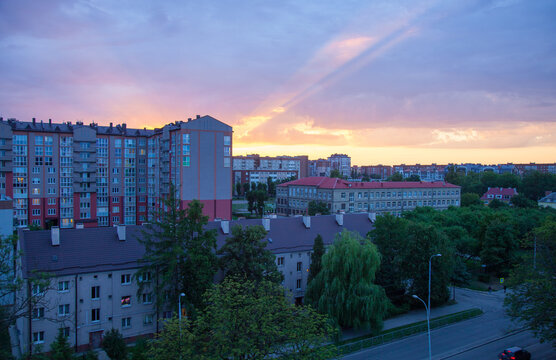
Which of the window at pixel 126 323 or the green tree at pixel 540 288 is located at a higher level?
the green tree at pixel 540 288

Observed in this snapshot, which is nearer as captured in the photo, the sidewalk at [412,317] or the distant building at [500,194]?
the sidewalk at [412,317]

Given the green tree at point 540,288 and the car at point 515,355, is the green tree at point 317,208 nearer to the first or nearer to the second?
the green tree at point 540,288

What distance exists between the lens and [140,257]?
31188mm

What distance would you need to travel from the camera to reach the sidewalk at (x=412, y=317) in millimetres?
31781

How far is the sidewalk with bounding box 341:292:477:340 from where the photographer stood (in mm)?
31781

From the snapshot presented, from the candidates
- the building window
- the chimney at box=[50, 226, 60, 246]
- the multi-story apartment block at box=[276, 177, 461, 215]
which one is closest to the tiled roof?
the chimney at box=[50, 226, 60, 246]

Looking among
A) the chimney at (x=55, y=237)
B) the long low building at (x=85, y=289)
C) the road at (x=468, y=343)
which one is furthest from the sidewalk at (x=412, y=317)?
the chimney at (x=55, y=237)

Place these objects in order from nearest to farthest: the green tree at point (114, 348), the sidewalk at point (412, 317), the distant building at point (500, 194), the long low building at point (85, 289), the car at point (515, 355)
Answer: the green tree at point (114, 348)
the car at point (515, 355)
the long low building at point (85, 289)
the sidewalk at point (412, 317)
the distant building at point (500, 194)

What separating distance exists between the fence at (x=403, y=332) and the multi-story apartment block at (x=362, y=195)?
47.4m

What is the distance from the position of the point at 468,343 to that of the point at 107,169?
223 feet

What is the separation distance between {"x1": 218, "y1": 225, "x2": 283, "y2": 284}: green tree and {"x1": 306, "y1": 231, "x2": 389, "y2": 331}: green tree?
160 inches

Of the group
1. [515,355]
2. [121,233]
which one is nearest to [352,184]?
[515,355]

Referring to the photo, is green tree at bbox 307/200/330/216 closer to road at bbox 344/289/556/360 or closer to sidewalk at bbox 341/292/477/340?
sidewalk at bbox 341/292/477/340

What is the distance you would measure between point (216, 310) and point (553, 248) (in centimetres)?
2502
